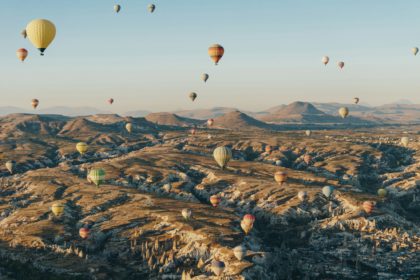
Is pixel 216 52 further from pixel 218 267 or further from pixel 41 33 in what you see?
pixel 218 267

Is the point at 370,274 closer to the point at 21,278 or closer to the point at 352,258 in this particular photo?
the point at 352,258

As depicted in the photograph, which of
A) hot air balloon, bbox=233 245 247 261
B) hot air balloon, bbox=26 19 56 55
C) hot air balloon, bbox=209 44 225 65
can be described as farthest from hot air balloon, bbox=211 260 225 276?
hot air balloon, bbox=26 19 56 55

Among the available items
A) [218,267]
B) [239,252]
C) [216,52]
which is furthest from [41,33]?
[239,252]

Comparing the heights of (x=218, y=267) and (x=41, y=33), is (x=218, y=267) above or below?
below

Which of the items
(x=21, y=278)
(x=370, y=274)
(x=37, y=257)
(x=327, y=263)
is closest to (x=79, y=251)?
(x=37, y=257)

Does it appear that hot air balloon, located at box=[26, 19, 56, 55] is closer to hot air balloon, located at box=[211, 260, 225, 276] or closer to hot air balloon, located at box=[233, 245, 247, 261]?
hot air balloon, located at box=[211, 260, 225, 276]

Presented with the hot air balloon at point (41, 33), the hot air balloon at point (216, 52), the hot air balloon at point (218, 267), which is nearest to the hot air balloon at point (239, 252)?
the hot air balloon at point (218, 267)

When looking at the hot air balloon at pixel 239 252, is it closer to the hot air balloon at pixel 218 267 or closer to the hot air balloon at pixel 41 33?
the hot air balloon at pixel 218 267
